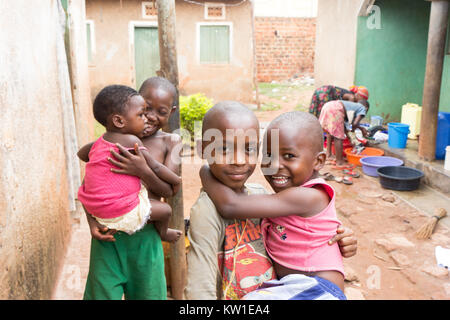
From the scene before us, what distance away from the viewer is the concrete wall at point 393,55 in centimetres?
880

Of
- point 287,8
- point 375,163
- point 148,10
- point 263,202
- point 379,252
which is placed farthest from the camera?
point 287,8

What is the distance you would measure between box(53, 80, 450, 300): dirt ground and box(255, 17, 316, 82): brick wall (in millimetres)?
12812

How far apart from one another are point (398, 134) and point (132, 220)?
636 centimetres

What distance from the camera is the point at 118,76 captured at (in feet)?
38.3

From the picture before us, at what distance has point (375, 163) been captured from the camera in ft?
22.1

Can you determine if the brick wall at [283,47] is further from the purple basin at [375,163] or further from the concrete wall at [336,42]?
the purple basin at [375,163]

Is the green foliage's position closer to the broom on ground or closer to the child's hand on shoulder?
the broom on ground

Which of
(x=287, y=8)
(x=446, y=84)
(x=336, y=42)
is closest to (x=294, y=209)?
(x=446, y=84)

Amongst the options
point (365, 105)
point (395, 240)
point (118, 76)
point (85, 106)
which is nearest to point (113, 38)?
point (118, 76)

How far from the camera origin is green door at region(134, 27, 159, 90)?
11.6 metres

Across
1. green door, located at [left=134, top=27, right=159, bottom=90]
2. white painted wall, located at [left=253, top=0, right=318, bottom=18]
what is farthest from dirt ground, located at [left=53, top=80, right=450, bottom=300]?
white painted wall, located at [left=253, top=0, right=318, bottom=18]

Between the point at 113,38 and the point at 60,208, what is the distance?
29.6ft

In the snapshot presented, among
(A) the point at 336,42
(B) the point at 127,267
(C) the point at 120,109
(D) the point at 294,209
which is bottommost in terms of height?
(B) the point at 127,267

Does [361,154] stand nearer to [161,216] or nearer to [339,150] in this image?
[339,150]
